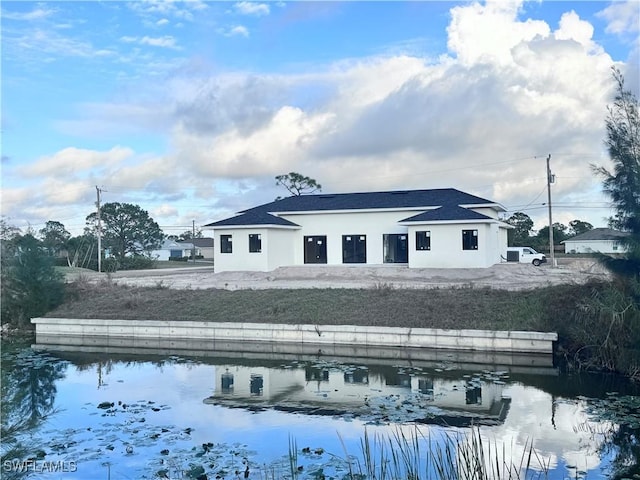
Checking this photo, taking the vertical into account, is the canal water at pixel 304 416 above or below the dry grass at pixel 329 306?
below

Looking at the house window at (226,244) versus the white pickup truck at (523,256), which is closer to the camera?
the house window at (226,244)

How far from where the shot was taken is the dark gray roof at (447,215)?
85.3 ft

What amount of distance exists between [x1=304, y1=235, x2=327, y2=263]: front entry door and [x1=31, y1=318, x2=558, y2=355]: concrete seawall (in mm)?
13577

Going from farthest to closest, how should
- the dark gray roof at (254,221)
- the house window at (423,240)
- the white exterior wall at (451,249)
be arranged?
the dark gray roof at (254,221), the house window at (423,240), the white exterior wall at (451,249)

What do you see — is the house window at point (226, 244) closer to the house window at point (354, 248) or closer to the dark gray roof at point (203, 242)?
the house window at point (354, 248)

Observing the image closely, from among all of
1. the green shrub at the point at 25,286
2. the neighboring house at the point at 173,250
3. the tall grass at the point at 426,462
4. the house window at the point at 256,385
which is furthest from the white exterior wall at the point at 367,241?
the neighboring house at the point at 173,250

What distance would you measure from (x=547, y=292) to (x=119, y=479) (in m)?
13.3

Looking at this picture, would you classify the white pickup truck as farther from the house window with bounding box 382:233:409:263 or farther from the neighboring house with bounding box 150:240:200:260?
the neighboring house with bounding box 150:240:200:260

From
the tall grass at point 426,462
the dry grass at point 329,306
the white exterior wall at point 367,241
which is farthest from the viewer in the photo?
the white exterior wall at point 367,241

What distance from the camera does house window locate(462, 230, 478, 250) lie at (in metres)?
26.0

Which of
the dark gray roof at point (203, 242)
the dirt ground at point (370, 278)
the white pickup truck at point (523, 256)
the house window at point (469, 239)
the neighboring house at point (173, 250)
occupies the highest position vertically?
the dark gray roof at point (203, 242)

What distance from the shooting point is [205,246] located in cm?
7675

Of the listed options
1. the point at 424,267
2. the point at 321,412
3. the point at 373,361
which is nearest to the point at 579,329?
the point at 373,361

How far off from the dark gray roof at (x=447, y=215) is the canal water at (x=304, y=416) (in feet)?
39.9
